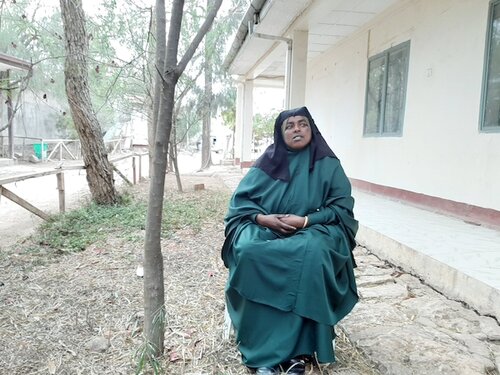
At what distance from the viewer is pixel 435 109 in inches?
189

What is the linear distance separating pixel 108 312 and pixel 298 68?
4569 millimetres

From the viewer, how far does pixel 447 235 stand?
3707 millimetres

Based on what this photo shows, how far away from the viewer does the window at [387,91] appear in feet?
18.4

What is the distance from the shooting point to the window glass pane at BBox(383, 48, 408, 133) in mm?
5574

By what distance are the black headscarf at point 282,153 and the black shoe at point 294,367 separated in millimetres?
946

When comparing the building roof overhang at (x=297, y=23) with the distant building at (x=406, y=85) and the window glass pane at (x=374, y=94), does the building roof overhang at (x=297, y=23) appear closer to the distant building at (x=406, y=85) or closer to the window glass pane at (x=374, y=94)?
the distant building at (x=406, y=85)

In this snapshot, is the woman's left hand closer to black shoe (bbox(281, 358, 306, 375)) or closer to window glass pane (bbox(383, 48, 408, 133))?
black shoe (bbox(281, 358, 306, 375))

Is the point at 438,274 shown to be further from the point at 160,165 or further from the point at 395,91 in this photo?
the point at 395,91

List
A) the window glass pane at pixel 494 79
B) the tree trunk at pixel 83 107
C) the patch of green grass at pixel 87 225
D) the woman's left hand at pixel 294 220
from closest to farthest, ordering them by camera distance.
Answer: the woman's left hand at pixel 294 220 → the window glass pane at pixel 494 79 → the patch of green grass at pixel 87 225 → the tree trunk at pixel 83 107

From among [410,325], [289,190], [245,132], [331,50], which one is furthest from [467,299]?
[245,132]

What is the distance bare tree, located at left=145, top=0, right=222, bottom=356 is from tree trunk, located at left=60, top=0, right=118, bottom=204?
4.26 meters

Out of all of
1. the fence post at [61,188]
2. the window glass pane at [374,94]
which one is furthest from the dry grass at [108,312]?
the window glass pane at [374,94]

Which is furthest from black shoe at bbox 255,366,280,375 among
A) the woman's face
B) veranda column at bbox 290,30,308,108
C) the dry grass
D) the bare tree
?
veranda column at bbox 290,30,308,108

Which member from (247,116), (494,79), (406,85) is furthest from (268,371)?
(247,116)
